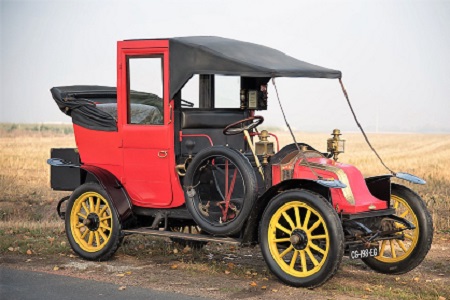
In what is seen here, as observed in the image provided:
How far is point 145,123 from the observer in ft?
35.3

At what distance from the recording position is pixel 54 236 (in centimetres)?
1277

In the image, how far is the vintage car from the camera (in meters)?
9.32

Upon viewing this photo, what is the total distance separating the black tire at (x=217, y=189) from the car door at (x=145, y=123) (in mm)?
510

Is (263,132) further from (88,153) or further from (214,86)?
(88,153)

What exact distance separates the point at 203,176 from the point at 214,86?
58.4 inches

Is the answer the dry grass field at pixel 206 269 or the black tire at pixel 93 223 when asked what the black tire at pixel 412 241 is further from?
the black tire at pixel 93 223

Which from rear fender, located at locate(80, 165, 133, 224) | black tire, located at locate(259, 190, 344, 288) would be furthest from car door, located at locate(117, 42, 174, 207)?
black tire, located at locate(259, 190, 344, 288)

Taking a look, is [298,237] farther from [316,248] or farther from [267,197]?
[267,197]

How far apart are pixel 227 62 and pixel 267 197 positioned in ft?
4.90

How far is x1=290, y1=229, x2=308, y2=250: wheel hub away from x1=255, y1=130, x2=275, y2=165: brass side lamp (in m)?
1.13

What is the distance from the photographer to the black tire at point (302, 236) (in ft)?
29.0

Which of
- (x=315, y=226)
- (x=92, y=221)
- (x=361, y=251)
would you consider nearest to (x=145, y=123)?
(x=92, y=221)

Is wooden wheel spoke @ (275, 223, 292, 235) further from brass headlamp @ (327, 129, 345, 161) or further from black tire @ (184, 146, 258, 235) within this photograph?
brass headlamp @ (327, 129, 345, 161)

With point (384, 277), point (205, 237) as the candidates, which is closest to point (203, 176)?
point (205, 237)
